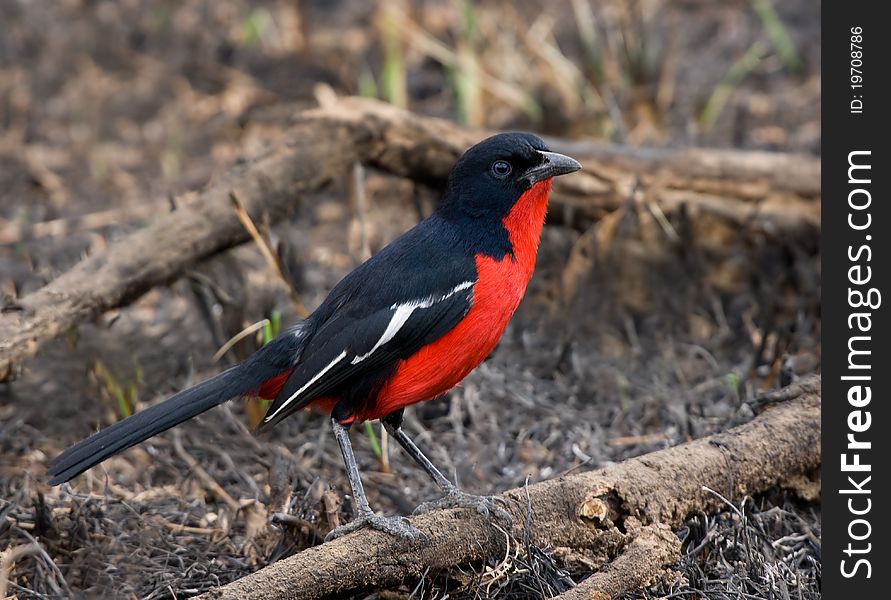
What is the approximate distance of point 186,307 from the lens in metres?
6.25

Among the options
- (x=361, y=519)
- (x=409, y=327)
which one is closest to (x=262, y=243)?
(x=409, y=327)

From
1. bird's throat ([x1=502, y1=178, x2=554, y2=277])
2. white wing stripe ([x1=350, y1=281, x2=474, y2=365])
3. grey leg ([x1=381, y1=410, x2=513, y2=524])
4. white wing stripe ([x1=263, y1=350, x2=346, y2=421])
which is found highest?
bird's throat ([x1=502, y1=178, x2=554, y2=277])

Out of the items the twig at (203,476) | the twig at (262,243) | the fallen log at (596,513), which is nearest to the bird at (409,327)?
the fallen log at (596,513)

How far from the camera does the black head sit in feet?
13.6

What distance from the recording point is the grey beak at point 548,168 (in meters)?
4.16

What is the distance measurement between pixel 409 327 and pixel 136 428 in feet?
3.08

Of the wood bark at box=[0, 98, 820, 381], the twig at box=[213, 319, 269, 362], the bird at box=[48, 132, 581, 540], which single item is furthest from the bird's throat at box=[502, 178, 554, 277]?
the wood bark at box=[0, 98, 820, 381]

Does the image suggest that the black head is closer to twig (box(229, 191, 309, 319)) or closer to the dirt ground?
the dirt ground

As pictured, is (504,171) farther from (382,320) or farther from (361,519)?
(361,519)

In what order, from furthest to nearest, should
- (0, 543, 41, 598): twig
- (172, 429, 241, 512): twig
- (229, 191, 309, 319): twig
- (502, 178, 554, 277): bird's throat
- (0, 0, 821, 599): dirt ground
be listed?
(229, 191, 309, 319): twig < (172, 429, 241, 512): twig < (502, 178, 554, 277): bird's throat < (0, 0, 821, 599): dirt ground < (0, 543, 41, 598): twig

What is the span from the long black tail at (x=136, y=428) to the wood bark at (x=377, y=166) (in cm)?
86

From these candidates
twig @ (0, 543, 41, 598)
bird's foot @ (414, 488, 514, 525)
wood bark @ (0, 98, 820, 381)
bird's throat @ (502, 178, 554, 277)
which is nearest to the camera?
twig @ (0, 543, 41, 598)

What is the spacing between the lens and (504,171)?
4.20m

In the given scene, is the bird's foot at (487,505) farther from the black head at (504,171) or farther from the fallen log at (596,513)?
the black head at (504,171)
